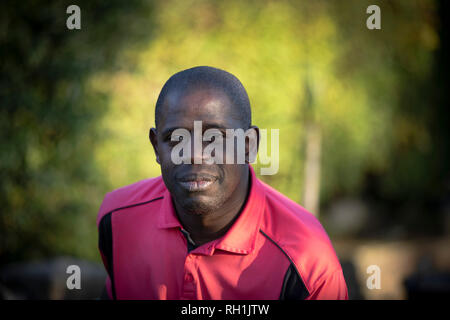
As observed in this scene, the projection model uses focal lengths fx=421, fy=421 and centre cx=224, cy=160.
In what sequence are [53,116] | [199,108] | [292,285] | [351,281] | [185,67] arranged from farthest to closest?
[185,67] → [351,281] → [53,116] → [292,285] → [199,108]

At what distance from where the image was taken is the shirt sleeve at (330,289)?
5.97ft

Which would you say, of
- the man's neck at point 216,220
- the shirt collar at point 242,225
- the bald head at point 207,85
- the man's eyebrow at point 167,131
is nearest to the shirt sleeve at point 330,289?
the shirt collar at point 242,225

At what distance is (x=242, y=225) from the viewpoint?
1981 millimetres

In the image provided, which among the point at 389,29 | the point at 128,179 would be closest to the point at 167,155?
the point at 128,179

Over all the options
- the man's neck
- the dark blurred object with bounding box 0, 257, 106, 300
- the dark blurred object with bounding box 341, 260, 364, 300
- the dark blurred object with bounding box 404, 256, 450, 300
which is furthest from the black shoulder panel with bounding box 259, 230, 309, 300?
the dark blurred object with bounding box 341, 260, 364, 300

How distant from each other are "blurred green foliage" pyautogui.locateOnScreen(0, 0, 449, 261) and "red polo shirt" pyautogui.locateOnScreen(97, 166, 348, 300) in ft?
10.2

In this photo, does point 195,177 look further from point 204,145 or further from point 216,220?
point 216,220

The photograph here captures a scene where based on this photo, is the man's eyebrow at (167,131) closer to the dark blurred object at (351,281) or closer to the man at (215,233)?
the man at (215,233)

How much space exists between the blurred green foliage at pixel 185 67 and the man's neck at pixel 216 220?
341 cm

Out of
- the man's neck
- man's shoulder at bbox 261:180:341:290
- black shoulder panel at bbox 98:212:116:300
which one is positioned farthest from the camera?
black shoulder panel at bbox 98:212:116:300

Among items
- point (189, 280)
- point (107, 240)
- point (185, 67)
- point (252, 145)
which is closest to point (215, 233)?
point (189, 280)

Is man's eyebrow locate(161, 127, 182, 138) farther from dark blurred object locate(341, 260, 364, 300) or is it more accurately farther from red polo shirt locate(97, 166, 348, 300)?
dark blurred object locate(341, 260, 364, 300)

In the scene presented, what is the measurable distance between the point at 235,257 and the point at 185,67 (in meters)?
4.95

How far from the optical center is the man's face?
1.76 meters
